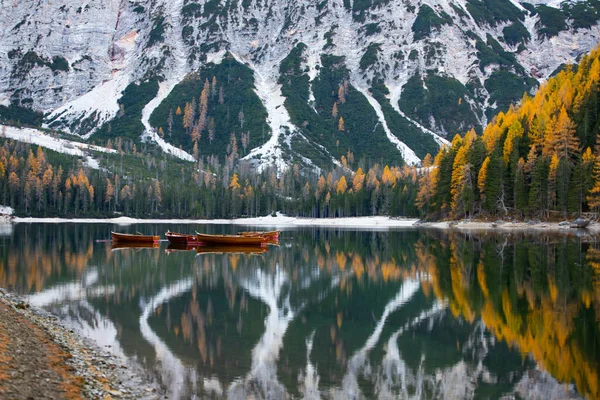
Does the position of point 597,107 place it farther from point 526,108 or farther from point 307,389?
point 307,389

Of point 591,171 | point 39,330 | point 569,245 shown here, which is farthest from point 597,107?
point 39,330

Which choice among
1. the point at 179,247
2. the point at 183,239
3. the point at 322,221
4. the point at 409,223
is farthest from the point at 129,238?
the point at 322,221

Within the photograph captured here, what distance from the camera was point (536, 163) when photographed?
341 feet

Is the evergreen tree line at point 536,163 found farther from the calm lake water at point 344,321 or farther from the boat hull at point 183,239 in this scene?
the boat hull at point 183,239

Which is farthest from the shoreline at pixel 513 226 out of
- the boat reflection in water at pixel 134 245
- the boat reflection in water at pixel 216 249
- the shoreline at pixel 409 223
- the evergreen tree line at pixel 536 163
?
the boat reflection in water at pixel 134 245

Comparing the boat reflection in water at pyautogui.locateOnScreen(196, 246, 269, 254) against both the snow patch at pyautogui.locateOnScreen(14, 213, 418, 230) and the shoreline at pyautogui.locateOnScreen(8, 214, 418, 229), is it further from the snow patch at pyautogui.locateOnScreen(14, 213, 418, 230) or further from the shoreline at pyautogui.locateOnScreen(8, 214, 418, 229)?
the shoreline at pyautogui.locateOnScreen(8, 214, 418, 229)

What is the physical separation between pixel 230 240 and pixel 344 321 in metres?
49.9

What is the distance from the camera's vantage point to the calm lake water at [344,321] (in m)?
18.9

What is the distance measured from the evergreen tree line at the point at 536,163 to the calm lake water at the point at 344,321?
49929mm

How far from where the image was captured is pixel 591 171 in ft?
308

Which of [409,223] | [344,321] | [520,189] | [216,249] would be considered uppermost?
[520,189]

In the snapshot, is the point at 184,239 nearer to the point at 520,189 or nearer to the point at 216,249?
the point at 216,249

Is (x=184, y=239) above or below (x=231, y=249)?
above

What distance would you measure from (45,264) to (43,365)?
125 feet
